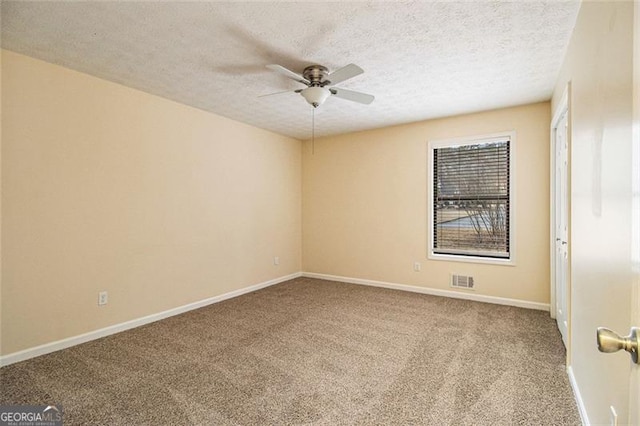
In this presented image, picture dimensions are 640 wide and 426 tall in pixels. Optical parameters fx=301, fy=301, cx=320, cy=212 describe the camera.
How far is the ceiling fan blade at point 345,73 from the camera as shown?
2258mm

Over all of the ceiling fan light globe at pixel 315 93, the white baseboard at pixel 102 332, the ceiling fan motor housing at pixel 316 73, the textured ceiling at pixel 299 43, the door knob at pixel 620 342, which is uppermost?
the textured ceiling at pixel 299 43

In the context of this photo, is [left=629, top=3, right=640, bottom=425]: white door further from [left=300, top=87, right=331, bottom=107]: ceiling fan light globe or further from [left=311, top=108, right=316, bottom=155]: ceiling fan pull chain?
[left=311, top=108, right=316, bottom=155]: ceiling fan pull chain

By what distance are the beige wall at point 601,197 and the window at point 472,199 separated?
6.49ft

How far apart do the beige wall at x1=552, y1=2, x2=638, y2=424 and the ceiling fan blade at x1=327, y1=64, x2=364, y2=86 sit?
1356 millimetres

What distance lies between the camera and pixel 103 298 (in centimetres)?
305

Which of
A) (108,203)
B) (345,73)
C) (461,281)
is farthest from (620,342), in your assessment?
(461,281)

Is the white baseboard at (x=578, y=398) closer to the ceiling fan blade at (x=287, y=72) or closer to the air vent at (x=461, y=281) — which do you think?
the air vent at (x=461, y=281)

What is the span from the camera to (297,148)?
224 inches

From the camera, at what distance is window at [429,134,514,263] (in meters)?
4.04

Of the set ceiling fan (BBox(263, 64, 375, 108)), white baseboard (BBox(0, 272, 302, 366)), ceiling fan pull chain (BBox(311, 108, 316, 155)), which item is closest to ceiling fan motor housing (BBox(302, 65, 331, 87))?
ceiling fan (BBox(263, 64, 375, 108))

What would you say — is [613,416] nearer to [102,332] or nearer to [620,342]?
[620,342]

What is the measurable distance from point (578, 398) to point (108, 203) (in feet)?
13.8

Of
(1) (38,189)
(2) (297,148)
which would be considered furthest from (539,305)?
(1) (38,189)

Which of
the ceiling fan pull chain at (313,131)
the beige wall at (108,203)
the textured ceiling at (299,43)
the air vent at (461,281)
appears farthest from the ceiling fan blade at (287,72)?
the air vent at (461,281)
